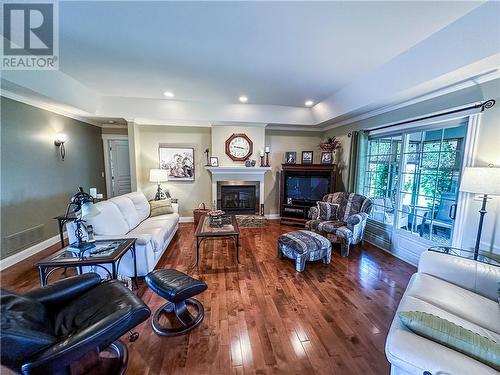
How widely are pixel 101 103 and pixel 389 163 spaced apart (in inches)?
223

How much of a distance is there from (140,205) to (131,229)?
72cm

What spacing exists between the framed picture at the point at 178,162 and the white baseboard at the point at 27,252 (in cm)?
245

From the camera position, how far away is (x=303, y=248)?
2916 mm

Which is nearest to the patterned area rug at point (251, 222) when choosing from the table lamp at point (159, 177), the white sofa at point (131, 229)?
the white sofa at point (131, 229)

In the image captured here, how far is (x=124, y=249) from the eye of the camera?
2.23 m

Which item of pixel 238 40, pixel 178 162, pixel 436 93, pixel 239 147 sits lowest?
pixel 178 162

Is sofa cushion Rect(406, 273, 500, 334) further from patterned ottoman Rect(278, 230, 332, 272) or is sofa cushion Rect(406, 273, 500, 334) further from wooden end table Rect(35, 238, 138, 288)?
wooden end table Rect(35, 238, 138, 288)

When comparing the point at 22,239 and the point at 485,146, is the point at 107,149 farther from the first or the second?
the point at 485,146

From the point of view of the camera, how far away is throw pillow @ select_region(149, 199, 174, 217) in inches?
163

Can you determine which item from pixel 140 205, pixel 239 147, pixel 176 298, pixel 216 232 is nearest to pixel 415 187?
pixel 216 232

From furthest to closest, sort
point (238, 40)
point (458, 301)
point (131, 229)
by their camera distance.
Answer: point (131, 229)
point (238, 40)
point (458, 301)

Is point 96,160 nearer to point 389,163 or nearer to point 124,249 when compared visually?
point 124,249

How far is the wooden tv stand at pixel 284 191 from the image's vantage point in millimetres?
4955

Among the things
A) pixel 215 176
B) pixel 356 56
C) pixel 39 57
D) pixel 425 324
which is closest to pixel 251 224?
pixel 215 176
